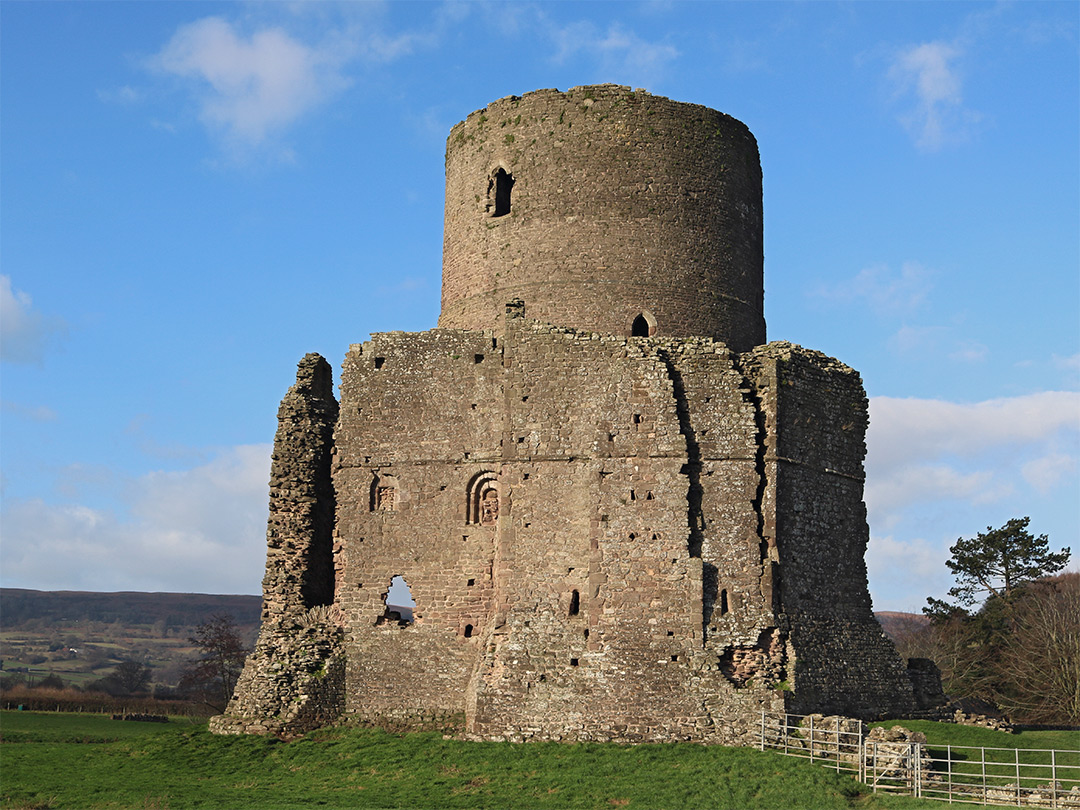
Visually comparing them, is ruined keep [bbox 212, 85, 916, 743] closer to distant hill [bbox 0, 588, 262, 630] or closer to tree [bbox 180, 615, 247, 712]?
tree [bbox 180, 615, 247, 712]

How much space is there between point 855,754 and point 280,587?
41.1ft

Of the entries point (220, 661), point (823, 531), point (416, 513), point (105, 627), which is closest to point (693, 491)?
point (823, 531)

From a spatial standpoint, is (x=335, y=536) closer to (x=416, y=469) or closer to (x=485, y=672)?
(x=416, y=469)

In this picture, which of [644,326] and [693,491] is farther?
[644,326]

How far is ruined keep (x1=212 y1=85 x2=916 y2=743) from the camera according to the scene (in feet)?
74.1

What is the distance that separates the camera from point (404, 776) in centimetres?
2119

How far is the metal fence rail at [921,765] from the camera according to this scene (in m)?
18.7

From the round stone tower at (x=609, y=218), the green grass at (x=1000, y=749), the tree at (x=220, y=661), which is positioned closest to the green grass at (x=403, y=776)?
the green grass at (x=1000, y=749)

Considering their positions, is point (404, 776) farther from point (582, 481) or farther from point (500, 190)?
point (500, 190)

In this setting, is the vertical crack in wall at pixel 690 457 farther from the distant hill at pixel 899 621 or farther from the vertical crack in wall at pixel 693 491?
the distant hill at pixel 899 621

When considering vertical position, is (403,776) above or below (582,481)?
below

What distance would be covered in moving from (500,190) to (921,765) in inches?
604

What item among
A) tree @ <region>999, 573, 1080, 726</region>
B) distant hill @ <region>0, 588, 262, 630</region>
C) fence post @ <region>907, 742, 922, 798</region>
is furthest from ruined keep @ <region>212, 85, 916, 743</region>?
distant hill @ <region>0, 588, 262, 630</region>

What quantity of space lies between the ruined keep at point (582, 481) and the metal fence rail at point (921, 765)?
0.80m
